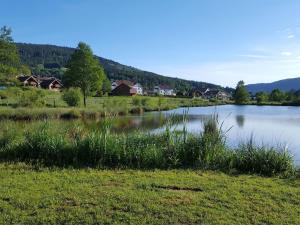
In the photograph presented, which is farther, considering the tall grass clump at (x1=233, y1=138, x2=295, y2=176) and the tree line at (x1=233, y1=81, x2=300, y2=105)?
the tree line at (x1=233, y1=81, x2=300, y2=105)

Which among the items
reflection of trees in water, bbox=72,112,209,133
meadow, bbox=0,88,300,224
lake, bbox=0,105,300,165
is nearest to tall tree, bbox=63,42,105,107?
lake, bbox=0,105,300,165

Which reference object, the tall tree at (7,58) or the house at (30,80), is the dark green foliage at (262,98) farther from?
the tall tree at (7,58)

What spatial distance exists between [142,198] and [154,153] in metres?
3.25

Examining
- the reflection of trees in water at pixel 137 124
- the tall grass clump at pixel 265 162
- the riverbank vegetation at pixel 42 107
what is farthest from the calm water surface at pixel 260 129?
the riverbank vegetation at pixel 42 107

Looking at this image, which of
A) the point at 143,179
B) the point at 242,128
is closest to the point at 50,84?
the point at 242,128

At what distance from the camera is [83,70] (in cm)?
4591

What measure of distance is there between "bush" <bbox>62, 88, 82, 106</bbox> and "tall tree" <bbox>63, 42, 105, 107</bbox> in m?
1.97

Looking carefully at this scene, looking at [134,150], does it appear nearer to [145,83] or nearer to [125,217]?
[125,217]

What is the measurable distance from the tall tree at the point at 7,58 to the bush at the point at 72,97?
6.01 metres

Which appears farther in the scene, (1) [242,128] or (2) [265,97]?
(2) [265,97]

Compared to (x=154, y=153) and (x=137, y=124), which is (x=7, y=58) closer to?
(x=137, y=124)

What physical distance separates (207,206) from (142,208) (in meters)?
0.99

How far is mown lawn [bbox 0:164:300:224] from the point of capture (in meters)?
4.97

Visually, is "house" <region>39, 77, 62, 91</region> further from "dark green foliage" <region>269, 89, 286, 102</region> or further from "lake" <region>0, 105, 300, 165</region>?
"lake" <region>0, 105, 300, 165</region>
